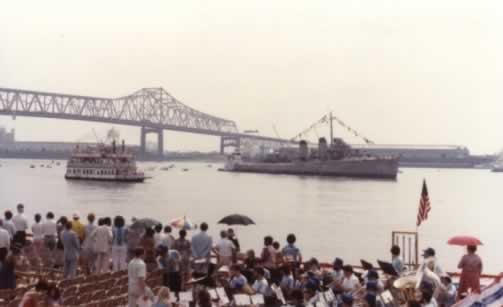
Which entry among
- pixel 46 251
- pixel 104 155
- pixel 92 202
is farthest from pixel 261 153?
pixel 46 251

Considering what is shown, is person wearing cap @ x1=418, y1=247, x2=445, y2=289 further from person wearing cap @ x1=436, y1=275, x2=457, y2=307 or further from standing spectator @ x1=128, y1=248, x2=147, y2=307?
standing spectator @ x1=128, y1=248, x2=147, y2=307

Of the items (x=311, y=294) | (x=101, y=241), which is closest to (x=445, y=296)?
(x=311, y=294)

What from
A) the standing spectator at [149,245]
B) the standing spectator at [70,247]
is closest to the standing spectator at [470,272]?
the standing spectator at [149,245]

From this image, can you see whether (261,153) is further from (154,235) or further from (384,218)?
(154,235)

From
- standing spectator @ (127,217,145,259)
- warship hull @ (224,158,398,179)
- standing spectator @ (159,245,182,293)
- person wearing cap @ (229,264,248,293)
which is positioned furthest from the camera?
warship hull @ (224,158,398,179)

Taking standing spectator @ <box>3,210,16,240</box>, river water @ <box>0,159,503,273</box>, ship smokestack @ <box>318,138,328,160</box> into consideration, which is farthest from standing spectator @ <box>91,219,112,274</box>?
ship smokestack @ <box>318,138,328,160</box>

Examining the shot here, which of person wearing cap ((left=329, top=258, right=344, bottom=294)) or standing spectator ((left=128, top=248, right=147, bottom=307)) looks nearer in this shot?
standing spectator ((left=128, top=248, right=147, bottom=307))

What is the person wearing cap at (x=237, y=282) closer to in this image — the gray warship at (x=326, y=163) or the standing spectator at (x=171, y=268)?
the standing spectator at (x=171, y=268)
